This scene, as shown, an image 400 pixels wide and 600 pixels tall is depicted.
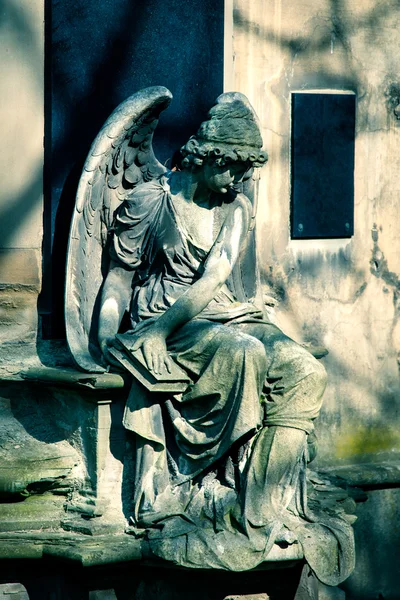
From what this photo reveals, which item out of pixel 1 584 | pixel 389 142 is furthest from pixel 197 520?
pixel 389 142

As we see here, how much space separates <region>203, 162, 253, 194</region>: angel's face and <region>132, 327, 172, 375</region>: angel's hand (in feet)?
2.19

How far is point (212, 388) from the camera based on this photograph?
24.2 ft

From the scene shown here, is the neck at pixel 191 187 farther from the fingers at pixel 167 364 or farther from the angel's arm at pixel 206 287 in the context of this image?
the fingers at pixel 167 364

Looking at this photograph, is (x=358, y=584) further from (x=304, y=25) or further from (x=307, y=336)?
(x=304, y=25)

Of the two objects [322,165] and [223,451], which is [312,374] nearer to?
[223,451]

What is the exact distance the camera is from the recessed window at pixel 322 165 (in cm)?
866

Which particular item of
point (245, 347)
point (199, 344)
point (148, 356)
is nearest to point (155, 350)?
point (148, 356)

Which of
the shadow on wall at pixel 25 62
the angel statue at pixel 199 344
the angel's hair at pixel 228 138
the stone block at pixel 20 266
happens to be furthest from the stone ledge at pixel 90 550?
the angel's hair at pixel 228 138

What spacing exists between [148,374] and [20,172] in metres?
1.15

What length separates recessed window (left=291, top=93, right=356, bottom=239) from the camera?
8664mm

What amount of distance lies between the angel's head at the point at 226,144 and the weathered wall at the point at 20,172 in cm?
71

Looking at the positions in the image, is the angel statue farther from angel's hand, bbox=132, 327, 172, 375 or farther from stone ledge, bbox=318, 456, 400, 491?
stone ledge, bbox=318, 456, 400, 491

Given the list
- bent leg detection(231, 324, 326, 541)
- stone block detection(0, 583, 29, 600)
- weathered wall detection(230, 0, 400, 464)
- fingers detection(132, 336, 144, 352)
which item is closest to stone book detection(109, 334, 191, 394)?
fingers detection(132, 336, 144, 352)

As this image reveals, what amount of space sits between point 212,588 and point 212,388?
82cm
